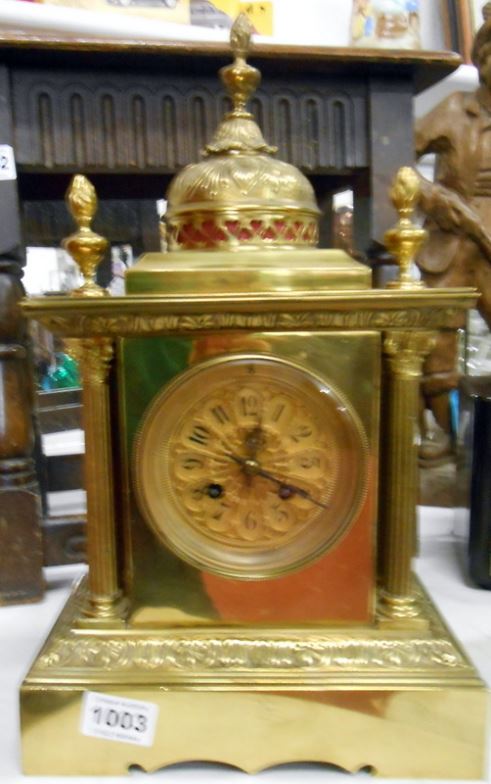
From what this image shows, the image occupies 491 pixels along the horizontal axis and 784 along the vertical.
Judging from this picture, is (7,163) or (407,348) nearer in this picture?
(407,348)

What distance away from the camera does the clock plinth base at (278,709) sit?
26.9 inches

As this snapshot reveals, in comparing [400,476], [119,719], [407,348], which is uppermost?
[407,348]

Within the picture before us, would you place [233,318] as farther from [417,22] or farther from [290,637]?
[417,22]

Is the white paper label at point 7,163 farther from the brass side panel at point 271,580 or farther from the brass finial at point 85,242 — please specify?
the brass side panel at point 271,580

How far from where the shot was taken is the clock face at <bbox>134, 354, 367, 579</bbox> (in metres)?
0.70

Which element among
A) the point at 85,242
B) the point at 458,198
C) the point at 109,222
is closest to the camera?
the point at 85,242

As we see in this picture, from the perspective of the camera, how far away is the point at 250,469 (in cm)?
71

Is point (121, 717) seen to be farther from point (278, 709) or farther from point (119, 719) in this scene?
point (278, 709)

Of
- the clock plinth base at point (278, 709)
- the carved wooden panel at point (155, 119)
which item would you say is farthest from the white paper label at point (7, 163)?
the clock plinth base at point (278, 709)

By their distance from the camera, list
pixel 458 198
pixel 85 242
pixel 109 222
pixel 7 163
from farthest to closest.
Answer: pixel 109 222
pixel 458 198
pixel 7 163
pixel 85 242

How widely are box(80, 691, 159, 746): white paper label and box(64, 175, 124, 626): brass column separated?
0.24ft

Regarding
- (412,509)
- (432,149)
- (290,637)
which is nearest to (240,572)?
(290,637)

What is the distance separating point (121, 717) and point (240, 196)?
1.74 ft

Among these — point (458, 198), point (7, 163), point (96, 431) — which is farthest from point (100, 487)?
point (458, 198)
